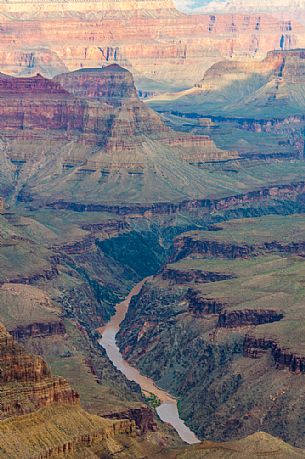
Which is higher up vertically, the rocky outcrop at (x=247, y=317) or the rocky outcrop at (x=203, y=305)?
the rocky outcrop at (x=247, y=317)

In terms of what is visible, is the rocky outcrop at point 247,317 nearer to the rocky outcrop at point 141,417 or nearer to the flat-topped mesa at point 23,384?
the rocky outcrop at point 141,417

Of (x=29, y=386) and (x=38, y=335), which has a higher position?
(x=29, y=386)

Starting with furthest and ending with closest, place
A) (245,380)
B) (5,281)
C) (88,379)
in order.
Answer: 1. (5,281)
2. (245,380)
3. (88,379)

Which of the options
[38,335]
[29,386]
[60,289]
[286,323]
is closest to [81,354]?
[38,335]

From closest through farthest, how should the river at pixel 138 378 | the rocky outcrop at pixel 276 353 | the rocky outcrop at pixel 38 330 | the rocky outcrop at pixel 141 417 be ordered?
the rocky outcrop at pixel 141 417 < the river at pixel 138 378 < the rocky outcrop at pixel 276 353 < the rocky outcrop at pixel 38 330

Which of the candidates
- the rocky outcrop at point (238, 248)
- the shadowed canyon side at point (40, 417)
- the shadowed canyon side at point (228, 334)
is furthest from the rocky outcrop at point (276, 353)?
the rocky outcrop at point (238, 248)

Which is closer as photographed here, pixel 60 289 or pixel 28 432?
pixel 28 432

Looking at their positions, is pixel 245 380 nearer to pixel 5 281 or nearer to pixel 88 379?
pixel 88 379

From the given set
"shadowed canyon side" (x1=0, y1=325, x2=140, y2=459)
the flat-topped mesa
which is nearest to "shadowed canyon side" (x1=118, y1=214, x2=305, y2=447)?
"shadowed canyon side" (x1=0, y1=325, x2=140, y2=459)
